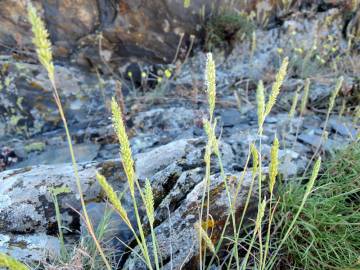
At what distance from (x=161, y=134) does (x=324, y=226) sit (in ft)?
5.26

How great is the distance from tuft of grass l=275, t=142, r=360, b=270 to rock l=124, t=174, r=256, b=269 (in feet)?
0.98

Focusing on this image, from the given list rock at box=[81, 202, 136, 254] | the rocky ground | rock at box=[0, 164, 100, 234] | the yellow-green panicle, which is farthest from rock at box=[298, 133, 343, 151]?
the yellow-green panicle

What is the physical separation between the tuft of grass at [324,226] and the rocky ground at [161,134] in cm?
27

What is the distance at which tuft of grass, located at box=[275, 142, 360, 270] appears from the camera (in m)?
1.63

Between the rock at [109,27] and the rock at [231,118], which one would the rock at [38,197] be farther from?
the rock at [109,27]

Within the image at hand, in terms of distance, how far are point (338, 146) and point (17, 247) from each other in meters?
2.17

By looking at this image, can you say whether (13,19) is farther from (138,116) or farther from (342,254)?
(342,254)

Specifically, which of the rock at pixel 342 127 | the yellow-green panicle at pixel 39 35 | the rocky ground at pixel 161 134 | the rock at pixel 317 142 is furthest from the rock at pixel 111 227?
the rock at pixel 342 127

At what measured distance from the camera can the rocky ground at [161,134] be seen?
1.70 metres

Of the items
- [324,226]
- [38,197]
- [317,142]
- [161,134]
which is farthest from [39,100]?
[324,226]

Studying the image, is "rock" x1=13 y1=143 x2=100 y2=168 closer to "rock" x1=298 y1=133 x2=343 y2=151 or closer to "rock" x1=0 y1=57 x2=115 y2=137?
"rock" x1=0 y1=57 x2=115 y2=137

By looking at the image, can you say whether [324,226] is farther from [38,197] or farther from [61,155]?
[61,155]

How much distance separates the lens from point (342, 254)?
1.61m

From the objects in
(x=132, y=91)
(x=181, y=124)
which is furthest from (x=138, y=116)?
(x=132, y=91)
